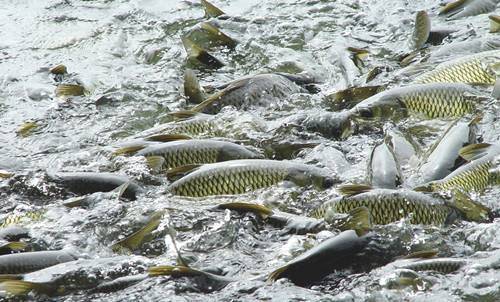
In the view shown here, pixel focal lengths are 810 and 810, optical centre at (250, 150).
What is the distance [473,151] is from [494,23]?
6.84 ft

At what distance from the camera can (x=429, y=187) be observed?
387cm

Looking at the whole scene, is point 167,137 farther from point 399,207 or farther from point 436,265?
point 436,265

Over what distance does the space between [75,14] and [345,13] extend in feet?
8.13

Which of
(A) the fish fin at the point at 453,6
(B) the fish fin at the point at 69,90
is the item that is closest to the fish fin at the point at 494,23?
(A) the fish fin at the point at 453,6

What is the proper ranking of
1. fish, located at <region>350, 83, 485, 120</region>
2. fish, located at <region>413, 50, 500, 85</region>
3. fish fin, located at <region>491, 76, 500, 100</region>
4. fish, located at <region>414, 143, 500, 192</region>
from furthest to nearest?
fish, located at <region>413, 50, 500, 85</region>
fish fin, located at <region>491, 76, 500, 100</region>
fish, located at <region>350, 83, 485, 120</region>
fish, located at <region>414, 143, 500, 192</region>

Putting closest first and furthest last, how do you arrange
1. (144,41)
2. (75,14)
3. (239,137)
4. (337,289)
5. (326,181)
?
(337,289), (326,181), (239,137), (144,41), (75,14)

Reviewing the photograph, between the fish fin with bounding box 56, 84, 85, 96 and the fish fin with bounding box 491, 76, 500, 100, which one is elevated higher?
the fish fin with bounding box 491, 76, 500, 100

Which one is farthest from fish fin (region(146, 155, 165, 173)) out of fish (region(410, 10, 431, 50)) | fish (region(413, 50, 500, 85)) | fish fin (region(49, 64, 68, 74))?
fish (region(410, 10, 431, 50))

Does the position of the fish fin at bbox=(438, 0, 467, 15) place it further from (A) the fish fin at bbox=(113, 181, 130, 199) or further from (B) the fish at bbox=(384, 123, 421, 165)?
(A) the fish fin at bbox=(113, 181, 130, 199)

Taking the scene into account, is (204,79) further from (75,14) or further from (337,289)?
(337,289)

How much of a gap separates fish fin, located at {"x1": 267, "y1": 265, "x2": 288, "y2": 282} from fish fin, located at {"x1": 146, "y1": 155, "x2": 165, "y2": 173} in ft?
4.23

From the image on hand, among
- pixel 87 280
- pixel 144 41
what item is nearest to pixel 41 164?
pixel 87 280

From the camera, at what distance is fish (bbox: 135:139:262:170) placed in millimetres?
4402

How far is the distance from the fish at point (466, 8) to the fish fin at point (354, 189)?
9.84 ft
